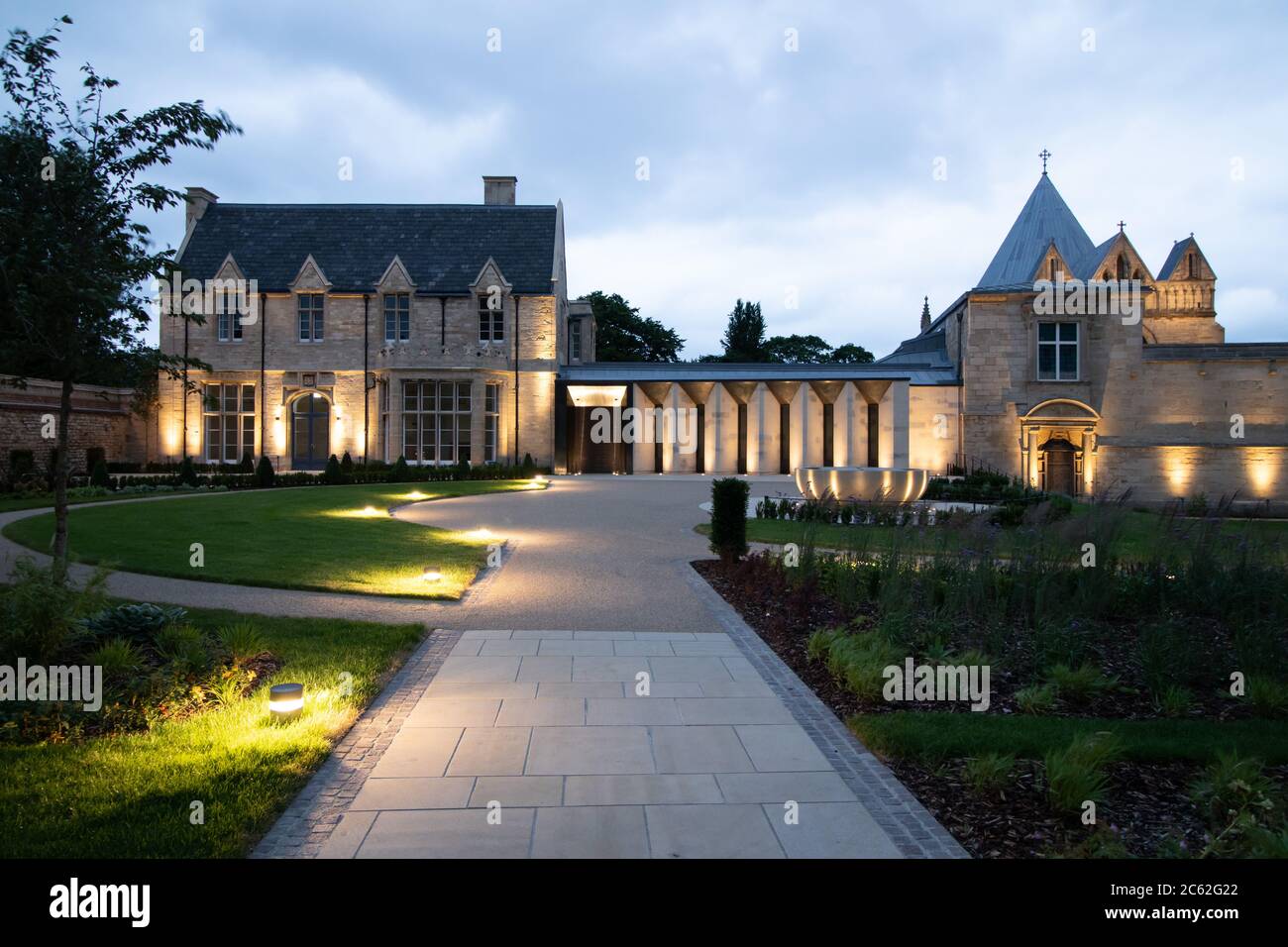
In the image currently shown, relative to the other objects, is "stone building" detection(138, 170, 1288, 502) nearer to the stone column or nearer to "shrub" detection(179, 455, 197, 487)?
the stone column

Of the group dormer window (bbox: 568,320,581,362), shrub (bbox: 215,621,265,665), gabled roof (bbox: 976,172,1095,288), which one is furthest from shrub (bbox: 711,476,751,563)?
dormer window (bbox: 568,320,581,362)

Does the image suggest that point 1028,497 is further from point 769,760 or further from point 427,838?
point 427,838

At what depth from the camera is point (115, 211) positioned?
7.98 metres

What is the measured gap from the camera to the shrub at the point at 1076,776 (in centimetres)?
417

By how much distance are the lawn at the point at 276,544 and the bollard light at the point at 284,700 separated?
2576 mm

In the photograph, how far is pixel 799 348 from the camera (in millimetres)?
84312

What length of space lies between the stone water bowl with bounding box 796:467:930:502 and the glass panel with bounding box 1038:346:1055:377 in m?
20.3

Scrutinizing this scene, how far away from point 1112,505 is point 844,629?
4068mm

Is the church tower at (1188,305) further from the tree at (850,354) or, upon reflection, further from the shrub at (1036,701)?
the shrub at (1036,701)

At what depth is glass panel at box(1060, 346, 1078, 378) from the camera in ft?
121

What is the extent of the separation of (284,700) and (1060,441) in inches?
1521

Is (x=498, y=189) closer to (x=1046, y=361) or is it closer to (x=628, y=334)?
(x=628, y=334)

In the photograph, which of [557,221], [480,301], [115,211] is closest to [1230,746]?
[115,211]

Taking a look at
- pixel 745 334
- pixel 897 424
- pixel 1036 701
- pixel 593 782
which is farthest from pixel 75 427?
pixel 745 334
